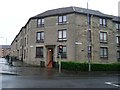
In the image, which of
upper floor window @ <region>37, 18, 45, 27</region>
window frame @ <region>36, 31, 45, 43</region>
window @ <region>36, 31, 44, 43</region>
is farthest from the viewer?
upper floor window @ <region>37, 18, 45, 27</region>

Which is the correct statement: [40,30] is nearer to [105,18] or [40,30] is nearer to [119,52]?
[105,18]

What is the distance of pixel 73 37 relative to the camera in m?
36.2

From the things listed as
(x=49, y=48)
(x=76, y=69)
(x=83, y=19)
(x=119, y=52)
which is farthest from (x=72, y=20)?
(x=119, y=52)

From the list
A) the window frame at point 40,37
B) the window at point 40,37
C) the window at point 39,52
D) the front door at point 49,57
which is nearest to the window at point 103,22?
the front door at point 49,57

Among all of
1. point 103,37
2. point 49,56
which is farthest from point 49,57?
point 103,37

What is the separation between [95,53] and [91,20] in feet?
18.5

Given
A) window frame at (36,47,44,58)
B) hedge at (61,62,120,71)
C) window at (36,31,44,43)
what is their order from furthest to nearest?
window at (36,31,44,43) < window frame at (36,47,44,58) < hedge at (61,62,120,71)

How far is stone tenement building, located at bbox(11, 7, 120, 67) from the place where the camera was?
36.5 m

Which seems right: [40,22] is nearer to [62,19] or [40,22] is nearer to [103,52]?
[62,19]

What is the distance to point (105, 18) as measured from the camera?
132ft

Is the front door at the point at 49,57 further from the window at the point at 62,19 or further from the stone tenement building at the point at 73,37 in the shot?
the window at the point at 62,19

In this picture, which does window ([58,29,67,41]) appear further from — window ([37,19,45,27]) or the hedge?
the hedge

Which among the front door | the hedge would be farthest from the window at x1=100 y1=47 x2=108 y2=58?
the front door

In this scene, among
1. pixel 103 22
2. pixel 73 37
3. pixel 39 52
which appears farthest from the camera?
pixel 39 52
